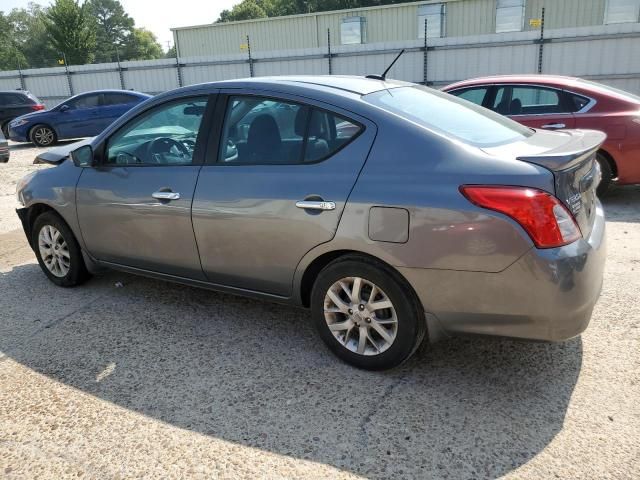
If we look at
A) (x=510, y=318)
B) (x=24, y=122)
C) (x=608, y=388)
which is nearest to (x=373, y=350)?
(x=510, y=318)

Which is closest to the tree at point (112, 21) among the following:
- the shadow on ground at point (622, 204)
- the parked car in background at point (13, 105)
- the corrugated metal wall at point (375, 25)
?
the corrugated metal wall at point (375, 25)

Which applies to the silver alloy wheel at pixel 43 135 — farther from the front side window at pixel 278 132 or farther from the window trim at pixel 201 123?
the front side window at pixel 278 132

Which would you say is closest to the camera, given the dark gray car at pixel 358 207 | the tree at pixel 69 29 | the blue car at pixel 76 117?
the dark gray car at pixel 358 207

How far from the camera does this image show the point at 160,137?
153 inches

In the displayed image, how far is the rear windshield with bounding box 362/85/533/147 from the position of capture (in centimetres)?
298

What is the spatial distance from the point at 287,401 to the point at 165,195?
5.11ft

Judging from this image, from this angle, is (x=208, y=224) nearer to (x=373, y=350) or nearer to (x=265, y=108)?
(x=265, y=108)

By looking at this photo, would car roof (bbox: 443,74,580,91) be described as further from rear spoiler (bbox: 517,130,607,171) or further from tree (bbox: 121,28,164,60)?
tree (bbox: 121,28,164,60)

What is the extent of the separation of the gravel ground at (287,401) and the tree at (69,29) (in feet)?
132

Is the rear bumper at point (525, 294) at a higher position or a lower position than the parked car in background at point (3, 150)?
higher

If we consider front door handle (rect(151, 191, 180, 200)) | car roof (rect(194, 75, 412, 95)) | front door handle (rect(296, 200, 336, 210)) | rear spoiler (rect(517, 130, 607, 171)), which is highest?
car roof (rect(194, 75, 412, 95))

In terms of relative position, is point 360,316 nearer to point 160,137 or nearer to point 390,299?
point 390,299

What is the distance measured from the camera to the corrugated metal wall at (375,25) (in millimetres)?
22422

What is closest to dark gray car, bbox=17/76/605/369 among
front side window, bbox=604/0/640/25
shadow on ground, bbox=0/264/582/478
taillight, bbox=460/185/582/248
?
taillight, bbox=460/185/582/248
